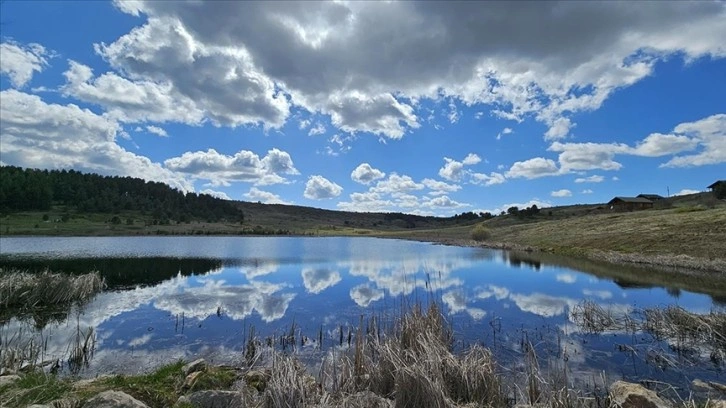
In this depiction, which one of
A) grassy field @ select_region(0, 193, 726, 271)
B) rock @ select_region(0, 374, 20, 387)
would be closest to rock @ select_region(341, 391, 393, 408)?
rock @ select_region(0, 374, 20, 387)

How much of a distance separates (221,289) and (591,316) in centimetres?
2211

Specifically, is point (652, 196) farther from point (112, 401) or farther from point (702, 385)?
point (112, 401)

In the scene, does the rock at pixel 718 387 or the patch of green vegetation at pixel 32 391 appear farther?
the rock at pixel 718 387

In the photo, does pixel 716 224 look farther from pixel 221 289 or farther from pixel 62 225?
pixel 62 225

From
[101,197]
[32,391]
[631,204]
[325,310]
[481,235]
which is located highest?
[101,197]

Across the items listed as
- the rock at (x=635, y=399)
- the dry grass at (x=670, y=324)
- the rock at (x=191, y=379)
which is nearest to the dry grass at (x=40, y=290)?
the rock at (x=191, y=379)

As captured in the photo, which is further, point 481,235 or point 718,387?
point 481,235

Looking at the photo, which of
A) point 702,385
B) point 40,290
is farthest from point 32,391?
point 40,290

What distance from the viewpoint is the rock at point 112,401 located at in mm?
7281

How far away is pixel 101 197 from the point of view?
454ft

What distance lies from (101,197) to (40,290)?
447 feet

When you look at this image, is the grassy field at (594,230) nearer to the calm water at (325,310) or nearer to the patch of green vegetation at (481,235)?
the patch of green vegetation at (481,235)

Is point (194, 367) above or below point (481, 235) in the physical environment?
below

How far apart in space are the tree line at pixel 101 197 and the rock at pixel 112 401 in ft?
446
